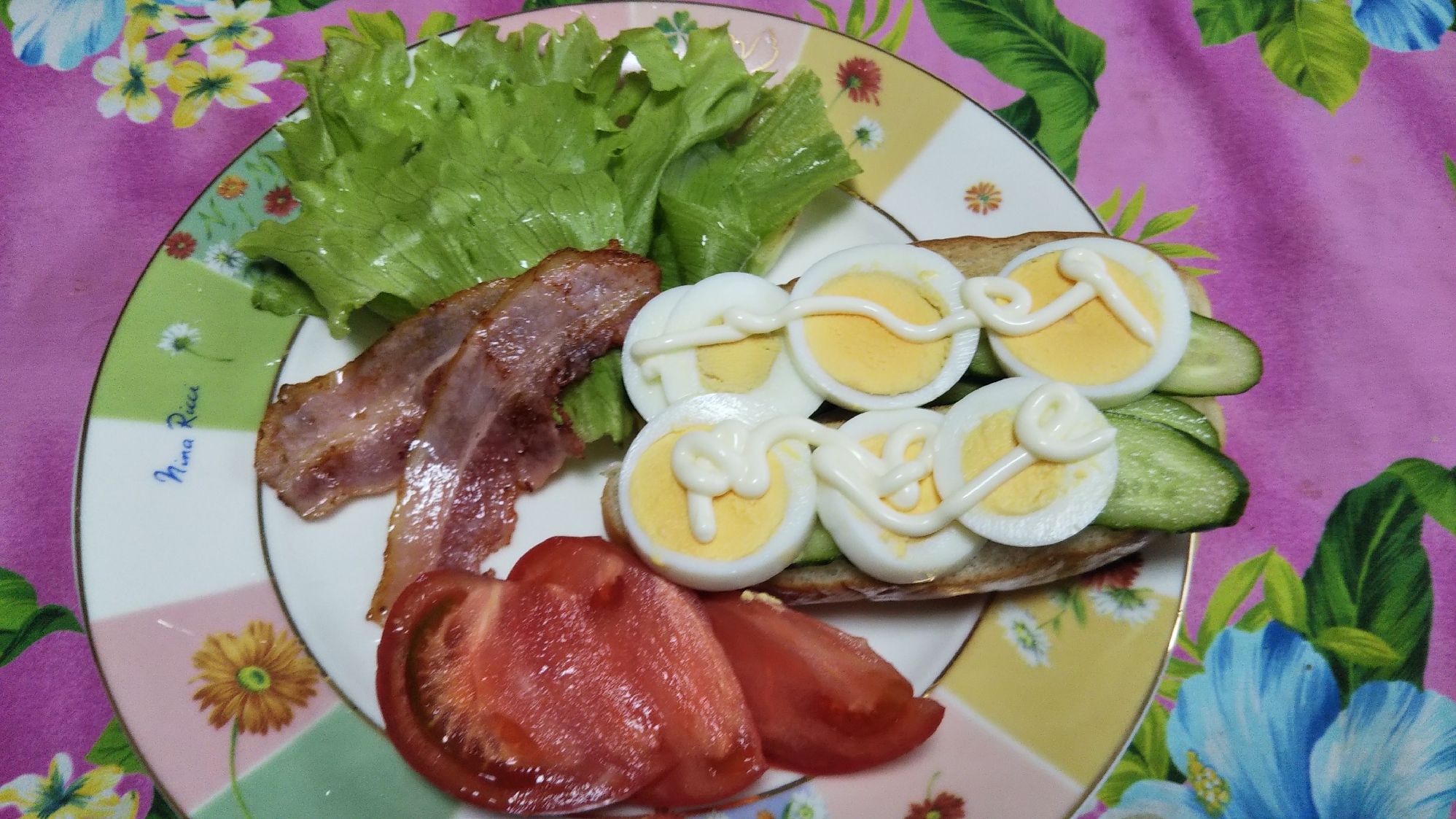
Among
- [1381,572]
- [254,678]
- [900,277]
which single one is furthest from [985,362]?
[254,678]

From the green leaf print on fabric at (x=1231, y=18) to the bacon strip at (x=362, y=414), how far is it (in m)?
2.62

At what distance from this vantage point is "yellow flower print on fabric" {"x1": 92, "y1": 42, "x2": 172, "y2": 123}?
2600mm

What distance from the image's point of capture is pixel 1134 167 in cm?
270

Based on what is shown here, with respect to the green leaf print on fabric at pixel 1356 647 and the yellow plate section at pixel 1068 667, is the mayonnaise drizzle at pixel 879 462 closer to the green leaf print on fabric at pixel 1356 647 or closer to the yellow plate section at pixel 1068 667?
the yellow plate section at pixel 1068 667

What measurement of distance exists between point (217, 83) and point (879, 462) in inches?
97.1

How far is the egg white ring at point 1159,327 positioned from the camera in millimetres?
1912

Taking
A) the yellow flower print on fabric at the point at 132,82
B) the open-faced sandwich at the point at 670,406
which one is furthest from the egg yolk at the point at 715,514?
the yellow flower print on fabric at the point at 132,82

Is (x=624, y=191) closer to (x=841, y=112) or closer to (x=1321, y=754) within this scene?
(x=841, y=112)

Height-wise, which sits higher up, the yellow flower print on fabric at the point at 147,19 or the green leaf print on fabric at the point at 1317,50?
the green leaf print on fabric at the point at 1317,50

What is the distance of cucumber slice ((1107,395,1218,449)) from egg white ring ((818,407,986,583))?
20.3 inches

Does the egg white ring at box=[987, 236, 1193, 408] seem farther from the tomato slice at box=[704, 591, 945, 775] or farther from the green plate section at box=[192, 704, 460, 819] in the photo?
the green plate section at box=[192, 704, 460, 819]

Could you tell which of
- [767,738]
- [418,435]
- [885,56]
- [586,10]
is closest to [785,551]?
[767,738]

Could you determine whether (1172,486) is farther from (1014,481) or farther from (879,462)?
(879,462)

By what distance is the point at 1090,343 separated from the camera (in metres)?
1.94
